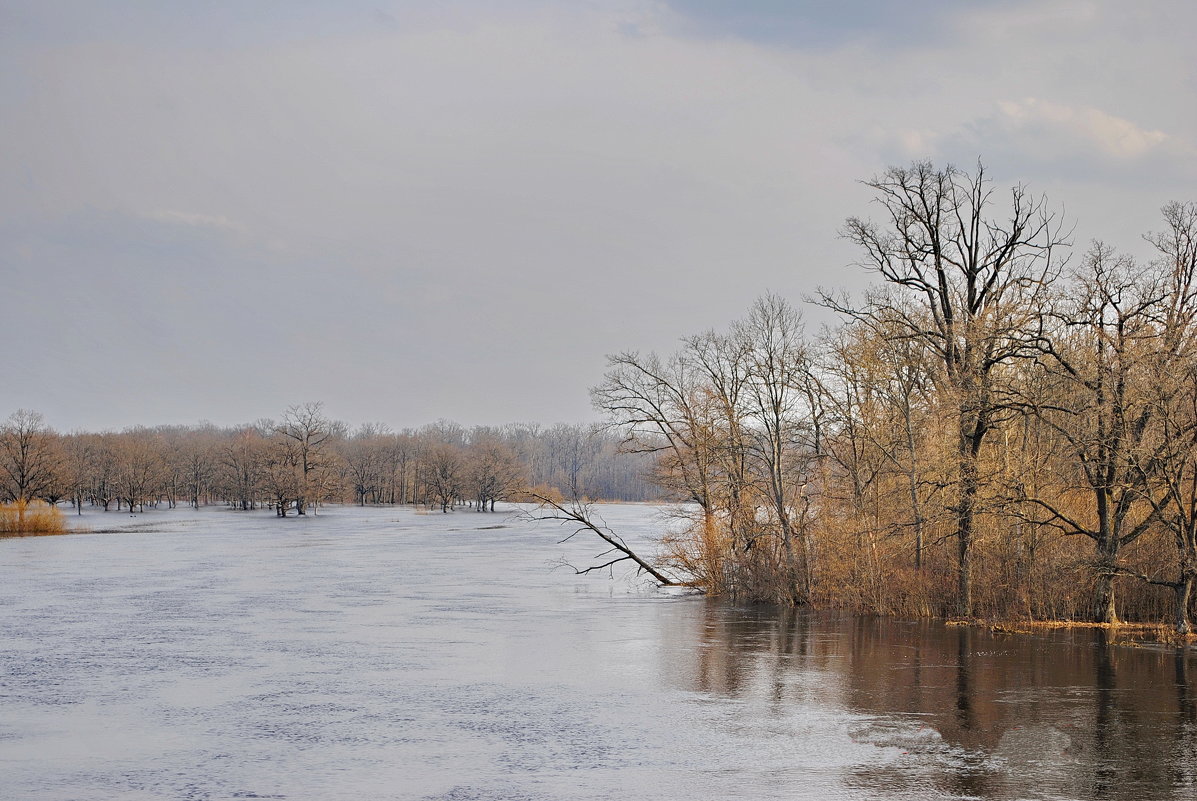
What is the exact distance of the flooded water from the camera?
37.4ft

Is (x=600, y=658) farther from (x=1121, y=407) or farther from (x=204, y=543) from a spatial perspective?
(x=204, y=543)

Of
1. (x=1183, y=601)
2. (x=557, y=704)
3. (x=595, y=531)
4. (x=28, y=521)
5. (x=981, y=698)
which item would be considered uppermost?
(x=1183, y=601)

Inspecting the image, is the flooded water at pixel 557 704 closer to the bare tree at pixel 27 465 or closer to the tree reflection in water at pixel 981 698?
the tree reflection in water at pixel 981 698

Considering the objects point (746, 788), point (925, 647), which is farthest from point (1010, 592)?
point (746, 788)

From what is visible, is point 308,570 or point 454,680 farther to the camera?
point 308,570

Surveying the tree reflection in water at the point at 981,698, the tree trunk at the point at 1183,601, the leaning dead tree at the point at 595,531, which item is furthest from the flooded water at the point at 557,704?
the leaning dead tree at the point at 595,531

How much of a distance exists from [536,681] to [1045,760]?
8.68 meters

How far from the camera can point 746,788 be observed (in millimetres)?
11031

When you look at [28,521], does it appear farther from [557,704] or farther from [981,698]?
[981,698]

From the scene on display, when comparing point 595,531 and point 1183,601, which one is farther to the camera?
point 595,531

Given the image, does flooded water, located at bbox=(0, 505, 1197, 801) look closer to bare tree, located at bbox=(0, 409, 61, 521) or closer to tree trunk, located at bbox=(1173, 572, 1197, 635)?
tree trunk, located at bbox=(1173, 572, 1197, 635)

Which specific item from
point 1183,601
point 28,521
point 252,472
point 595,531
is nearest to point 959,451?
point 1183,601

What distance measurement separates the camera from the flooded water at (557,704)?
11.4 meters

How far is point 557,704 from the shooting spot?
1571 cm
